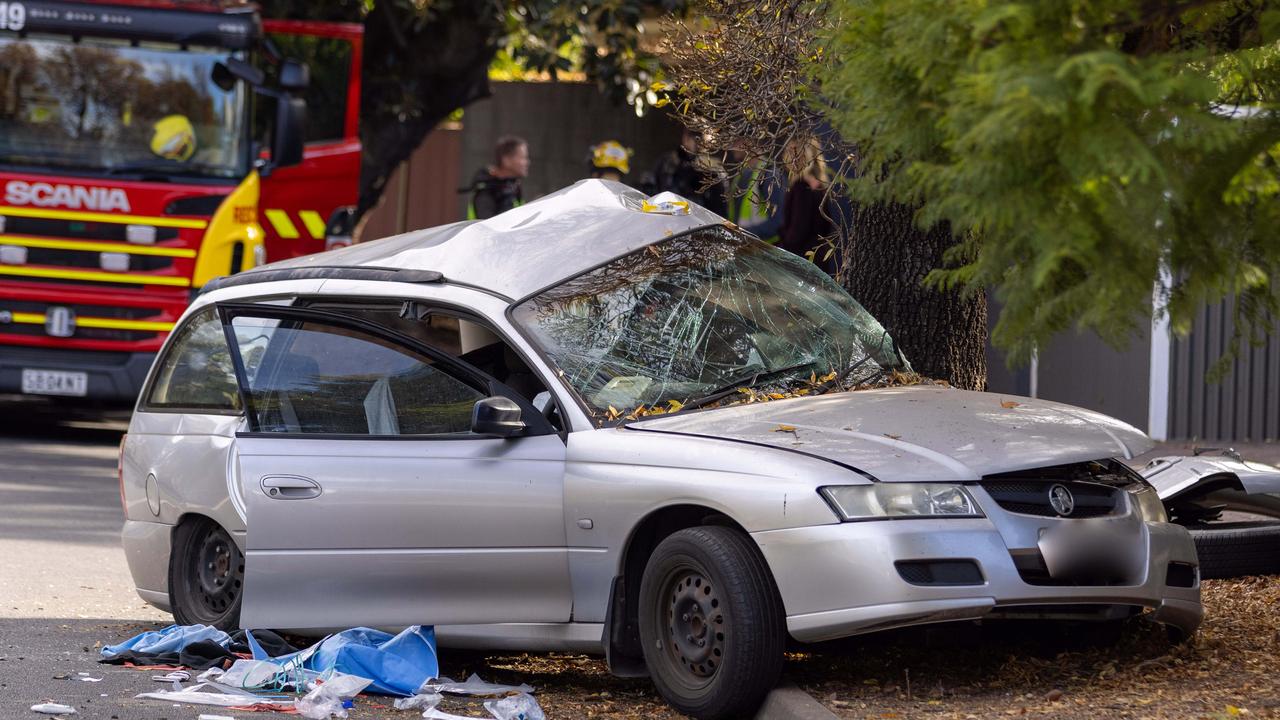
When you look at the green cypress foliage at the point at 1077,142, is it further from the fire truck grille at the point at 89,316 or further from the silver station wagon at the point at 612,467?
the fire truck grille at the point at 89,316

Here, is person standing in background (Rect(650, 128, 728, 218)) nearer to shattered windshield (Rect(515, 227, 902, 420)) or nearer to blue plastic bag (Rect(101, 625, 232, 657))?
shattered windshield (Rect(515, 227, 902, 420))

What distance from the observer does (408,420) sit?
6.25m

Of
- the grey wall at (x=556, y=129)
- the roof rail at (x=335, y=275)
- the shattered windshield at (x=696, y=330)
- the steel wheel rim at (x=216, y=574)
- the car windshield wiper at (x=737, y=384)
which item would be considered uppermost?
the grey wall at (x=556, y=129)

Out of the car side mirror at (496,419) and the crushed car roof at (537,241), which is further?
the crushed car roof at (537,241)

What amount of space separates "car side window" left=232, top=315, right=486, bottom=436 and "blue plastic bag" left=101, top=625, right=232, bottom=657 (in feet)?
2.71

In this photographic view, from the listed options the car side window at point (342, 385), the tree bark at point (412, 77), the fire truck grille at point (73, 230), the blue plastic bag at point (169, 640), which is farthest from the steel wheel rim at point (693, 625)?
the tree bark at point (412, 77)

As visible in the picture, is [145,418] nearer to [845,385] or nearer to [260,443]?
[260,443]

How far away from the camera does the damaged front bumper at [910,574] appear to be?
5102mm

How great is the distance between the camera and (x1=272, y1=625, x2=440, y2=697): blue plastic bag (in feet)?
19.5

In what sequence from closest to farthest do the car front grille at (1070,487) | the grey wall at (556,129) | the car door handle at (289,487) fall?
1. the car front grille at (1070,487)
2. the car door handle at (289,487)
3. the grey wall at (556,129)

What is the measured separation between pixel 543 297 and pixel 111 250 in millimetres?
8319

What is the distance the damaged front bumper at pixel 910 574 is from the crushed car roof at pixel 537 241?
5.31 ft

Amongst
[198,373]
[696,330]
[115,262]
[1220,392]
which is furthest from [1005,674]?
[115,262]

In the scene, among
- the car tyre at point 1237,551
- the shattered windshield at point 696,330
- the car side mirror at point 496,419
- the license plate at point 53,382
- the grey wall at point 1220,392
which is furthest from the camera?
the license plate at point 53,382
